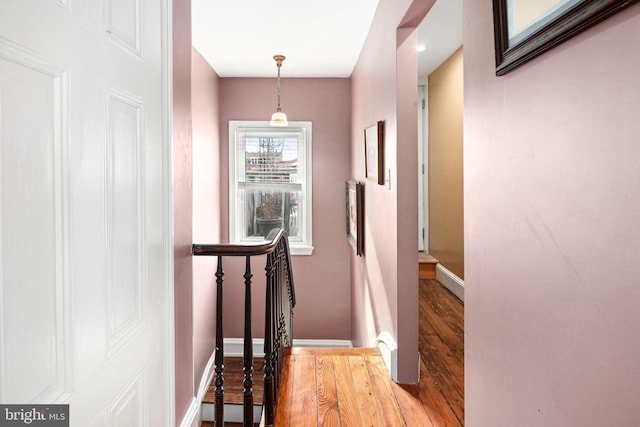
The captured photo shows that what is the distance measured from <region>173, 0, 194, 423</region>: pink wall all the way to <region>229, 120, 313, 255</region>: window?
11.2 feet

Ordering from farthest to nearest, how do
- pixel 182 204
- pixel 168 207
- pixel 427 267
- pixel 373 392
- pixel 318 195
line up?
pixel 318 195 → pixel 427 267 → pixel 373 392 → pixel 182 204 → pixel 168 207

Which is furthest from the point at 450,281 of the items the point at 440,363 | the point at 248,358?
the point at 248,358

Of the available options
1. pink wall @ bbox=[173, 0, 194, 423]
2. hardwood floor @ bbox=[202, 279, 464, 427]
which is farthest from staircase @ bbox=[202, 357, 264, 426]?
pink wall @ bbox=[173, 0, 194, 423]

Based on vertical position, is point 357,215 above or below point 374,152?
below

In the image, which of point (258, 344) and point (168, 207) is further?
point (258, 344)

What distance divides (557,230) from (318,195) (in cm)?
421

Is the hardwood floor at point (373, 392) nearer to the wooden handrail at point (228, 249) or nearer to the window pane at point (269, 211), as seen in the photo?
the wooden handrail at point (228, 249)

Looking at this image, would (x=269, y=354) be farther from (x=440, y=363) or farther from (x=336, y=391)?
(x=440, y=363)

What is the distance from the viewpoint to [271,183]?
16.8ft

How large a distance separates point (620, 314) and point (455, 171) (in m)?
3.86

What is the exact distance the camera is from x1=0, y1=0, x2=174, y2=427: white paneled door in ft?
2.33

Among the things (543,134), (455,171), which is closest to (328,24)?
(455,171)

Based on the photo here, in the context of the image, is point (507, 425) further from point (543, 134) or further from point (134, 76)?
point (134, 76)

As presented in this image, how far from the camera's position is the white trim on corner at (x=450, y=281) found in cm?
435
